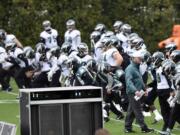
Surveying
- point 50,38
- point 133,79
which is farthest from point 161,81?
point 50,38

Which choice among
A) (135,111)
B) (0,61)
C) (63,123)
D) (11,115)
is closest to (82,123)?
(63,123)

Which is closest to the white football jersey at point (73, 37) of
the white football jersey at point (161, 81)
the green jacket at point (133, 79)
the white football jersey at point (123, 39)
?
the white football jersey at point (123, 39)

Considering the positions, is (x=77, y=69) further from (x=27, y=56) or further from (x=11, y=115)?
(x=27, y=56)

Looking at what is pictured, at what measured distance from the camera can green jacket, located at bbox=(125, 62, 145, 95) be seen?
1576 cm

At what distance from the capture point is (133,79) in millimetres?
15938

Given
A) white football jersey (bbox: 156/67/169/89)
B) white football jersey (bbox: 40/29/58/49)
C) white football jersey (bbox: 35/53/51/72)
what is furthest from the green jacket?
white football jersey (bbox: 40/29/58/49)

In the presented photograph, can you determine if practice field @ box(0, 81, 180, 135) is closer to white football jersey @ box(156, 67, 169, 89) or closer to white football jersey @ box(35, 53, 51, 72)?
white football jersey @ box(156, 67, 169, 89)

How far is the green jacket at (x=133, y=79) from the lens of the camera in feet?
51.7

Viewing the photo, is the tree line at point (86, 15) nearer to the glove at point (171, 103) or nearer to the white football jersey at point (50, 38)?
the white football jersey at point (50, 38)

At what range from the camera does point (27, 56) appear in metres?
22.1

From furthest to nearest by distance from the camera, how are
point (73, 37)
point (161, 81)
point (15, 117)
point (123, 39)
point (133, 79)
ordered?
point (73, 37) → point (123, 39) → point (15, 117) → point (161, 81) → point (133, 79)

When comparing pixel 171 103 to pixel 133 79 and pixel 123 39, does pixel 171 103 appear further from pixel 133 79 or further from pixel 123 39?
pixel 123 39

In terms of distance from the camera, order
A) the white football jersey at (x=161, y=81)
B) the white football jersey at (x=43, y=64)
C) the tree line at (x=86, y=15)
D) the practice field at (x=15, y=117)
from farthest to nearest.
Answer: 1. the tree line at (x=86, y=15)
2. the white football jersey at (x=43, y=64)
3. the practice field at (x=15, y=117)
4. the white football jersey at (x=161, y=81)

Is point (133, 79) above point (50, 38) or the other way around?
the other way around
